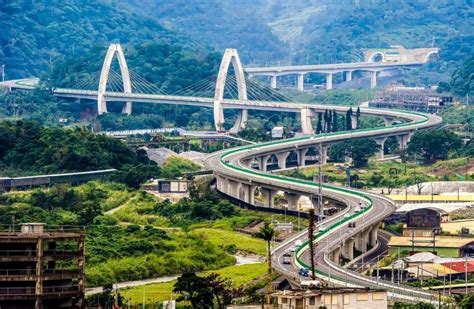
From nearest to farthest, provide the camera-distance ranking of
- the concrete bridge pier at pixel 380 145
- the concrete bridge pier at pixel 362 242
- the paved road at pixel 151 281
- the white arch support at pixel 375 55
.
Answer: the paved road at pixel 151 281 < the concrete bridge pier at pixel 362 242 < the concrete bridge pier at pixel 380 145 < the white arch support at pixel 375 55

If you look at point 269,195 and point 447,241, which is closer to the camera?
point 447,241

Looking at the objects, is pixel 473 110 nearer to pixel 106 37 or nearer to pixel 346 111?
pixel 346 111

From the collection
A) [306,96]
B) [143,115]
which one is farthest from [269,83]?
[143,115]

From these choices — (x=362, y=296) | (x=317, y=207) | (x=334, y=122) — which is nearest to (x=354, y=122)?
(x=334, y=122)

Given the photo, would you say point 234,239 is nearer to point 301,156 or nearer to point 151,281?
point 151,281

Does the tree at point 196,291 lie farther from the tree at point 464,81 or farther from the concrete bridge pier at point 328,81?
the concrete bridge pier at point 328,81

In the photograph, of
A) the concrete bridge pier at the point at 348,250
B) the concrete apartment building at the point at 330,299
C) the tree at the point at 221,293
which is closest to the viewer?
the concrete apartment building at the point at 330,299

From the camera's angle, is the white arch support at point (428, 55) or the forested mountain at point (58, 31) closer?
the forested mountain at point (58, 31)

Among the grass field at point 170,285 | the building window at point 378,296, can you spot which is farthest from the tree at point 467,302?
the building window at point 378,296

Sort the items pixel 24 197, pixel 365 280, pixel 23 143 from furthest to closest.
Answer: pixel 23 143 → pixel 24 197 → pixel 365 280
